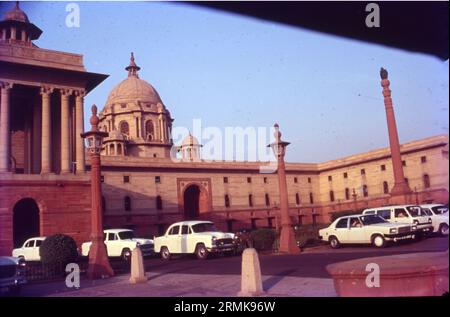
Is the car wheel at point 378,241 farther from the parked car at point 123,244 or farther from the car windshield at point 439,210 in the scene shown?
the parked car at point 123,244

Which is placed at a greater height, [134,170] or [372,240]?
[134,170]

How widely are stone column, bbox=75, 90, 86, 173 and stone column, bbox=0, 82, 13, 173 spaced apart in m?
4.32

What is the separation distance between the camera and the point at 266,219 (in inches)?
2061

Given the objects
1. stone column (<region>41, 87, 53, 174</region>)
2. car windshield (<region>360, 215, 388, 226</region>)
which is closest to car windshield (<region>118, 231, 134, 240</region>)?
stone column (<region>41, 87, 53, 174</region>)

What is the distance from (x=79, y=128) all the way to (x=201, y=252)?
51.0ft

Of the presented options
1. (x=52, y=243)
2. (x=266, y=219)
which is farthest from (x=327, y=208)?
(x=52, y=243)

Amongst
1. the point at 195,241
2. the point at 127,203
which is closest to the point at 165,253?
the point at 195,241

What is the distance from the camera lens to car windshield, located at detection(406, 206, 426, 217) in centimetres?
1876

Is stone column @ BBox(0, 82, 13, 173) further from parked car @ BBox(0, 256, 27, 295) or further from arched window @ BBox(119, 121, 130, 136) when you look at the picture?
arched window @ BBox(119, 121, 130, 136)

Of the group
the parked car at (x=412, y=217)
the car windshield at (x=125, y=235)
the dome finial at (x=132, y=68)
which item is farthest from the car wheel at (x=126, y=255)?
the dome finial at (x=132, y=68)

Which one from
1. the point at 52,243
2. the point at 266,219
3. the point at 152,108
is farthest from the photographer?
the point at 152,108
